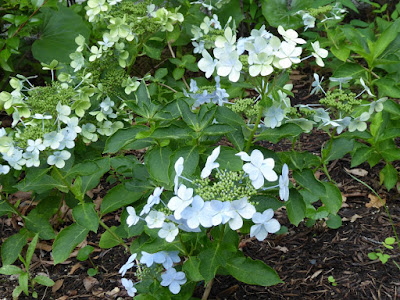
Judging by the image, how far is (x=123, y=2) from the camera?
250cm

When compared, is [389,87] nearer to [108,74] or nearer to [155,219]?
[108,74]

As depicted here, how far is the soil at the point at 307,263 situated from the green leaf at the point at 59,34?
41.1 inches

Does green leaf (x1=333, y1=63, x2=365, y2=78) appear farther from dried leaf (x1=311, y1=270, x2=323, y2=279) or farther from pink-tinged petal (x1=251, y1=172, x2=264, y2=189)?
pink-tinged petal (x1=251, y1=172, x2=264, y2=189)

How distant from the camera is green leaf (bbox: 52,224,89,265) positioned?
6.17 feet

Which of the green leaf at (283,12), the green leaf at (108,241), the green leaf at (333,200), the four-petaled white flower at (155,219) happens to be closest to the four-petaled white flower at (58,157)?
the green leaf at (108,241)

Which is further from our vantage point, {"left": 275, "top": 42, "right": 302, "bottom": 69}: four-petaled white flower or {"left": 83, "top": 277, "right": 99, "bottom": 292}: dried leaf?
{"left": 83, "top": 277, "right": 99, "bottom": 292}: dried leaf

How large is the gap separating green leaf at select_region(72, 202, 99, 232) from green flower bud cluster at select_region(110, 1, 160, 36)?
0.91 metres

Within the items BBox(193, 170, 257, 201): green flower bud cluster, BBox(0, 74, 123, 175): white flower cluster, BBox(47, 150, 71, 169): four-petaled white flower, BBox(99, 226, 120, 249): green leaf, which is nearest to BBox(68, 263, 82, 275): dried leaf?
BBox(99, 226, 120, 249): green leaf

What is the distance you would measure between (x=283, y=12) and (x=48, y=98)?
7.05ft

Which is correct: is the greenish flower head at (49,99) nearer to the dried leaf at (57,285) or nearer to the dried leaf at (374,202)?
the dried leaf at (57,285)

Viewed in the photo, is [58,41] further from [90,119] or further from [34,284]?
[34,284]

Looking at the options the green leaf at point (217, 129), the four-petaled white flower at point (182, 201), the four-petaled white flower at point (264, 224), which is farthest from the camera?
the green leaf at point (217, 129)

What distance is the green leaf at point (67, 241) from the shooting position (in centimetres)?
188

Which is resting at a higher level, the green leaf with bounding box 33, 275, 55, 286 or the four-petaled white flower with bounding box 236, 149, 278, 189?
the four-petaled white flower with bounding box 236, 149, 278, 189
